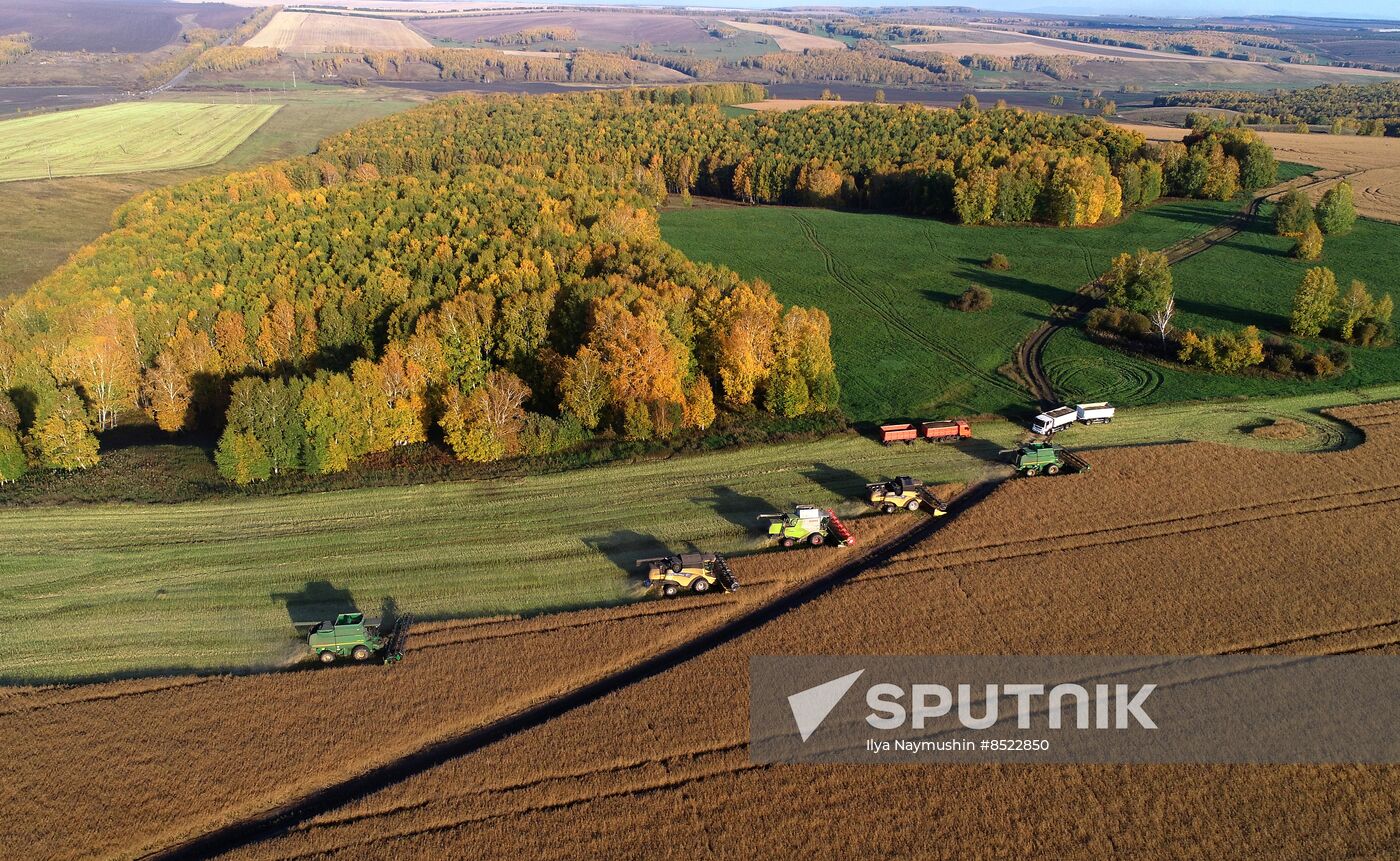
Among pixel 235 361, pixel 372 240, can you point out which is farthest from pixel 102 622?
pixel 372 240

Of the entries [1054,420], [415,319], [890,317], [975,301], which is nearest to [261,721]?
[415,319]

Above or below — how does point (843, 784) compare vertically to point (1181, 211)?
below

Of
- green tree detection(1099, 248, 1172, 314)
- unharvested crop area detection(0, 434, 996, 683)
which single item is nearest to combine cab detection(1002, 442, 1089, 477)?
unharvested crop area detection(0, 434, 996, 683)

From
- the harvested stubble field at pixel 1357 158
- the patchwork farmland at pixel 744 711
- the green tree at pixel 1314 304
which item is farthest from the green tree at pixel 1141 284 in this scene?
the harvested stubble field at pixel 1357 158

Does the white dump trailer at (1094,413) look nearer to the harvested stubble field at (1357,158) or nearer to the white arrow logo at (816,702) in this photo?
the white arrow logo at (816,702)

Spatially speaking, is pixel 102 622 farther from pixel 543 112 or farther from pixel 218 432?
pixel 543 112
